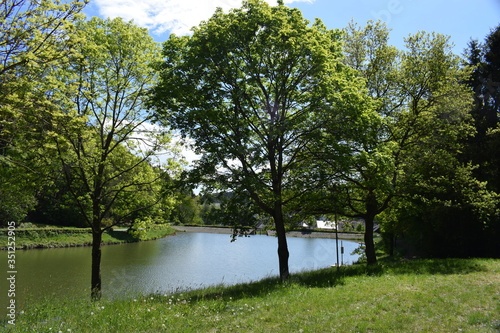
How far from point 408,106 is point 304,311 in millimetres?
14840

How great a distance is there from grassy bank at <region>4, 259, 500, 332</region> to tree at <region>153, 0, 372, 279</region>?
4.14 m

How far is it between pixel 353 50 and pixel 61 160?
1546 centimetres

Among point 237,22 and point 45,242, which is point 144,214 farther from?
point 45,242

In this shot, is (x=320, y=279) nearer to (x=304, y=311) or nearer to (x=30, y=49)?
(x=304, y=311)

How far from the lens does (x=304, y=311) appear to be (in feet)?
26.8

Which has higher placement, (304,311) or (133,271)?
(304,311)

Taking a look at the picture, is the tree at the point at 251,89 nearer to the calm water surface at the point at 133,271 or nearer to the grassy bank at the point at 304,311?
the grassy bank at the point at 304,311

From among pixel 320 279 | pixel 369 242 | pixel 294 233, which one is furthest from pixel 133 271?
pixel 294 233

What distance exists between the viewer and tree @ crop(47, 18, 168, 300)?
1224 centimetres

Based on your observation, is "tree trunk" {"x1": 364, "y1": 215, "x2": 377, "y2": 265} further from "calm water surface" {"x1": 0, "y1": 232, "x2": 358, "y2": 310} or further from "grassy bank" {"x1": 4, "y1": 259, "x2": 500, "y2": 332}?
"grassy bank" {"x1": 4, "y1": 259, "x2": 500, "y2": 332}

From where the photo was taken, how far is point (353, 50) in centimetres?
1947

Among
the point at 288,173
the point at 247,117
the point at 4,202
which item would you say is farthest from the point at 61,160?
the point at 288,173

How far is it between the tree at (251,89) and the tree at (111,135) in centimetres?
112

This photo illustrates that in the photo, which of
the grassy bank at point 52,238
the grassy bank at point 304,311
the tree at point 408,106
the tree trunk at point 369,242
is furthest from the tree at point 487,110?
the grassy bank at point 52,238
